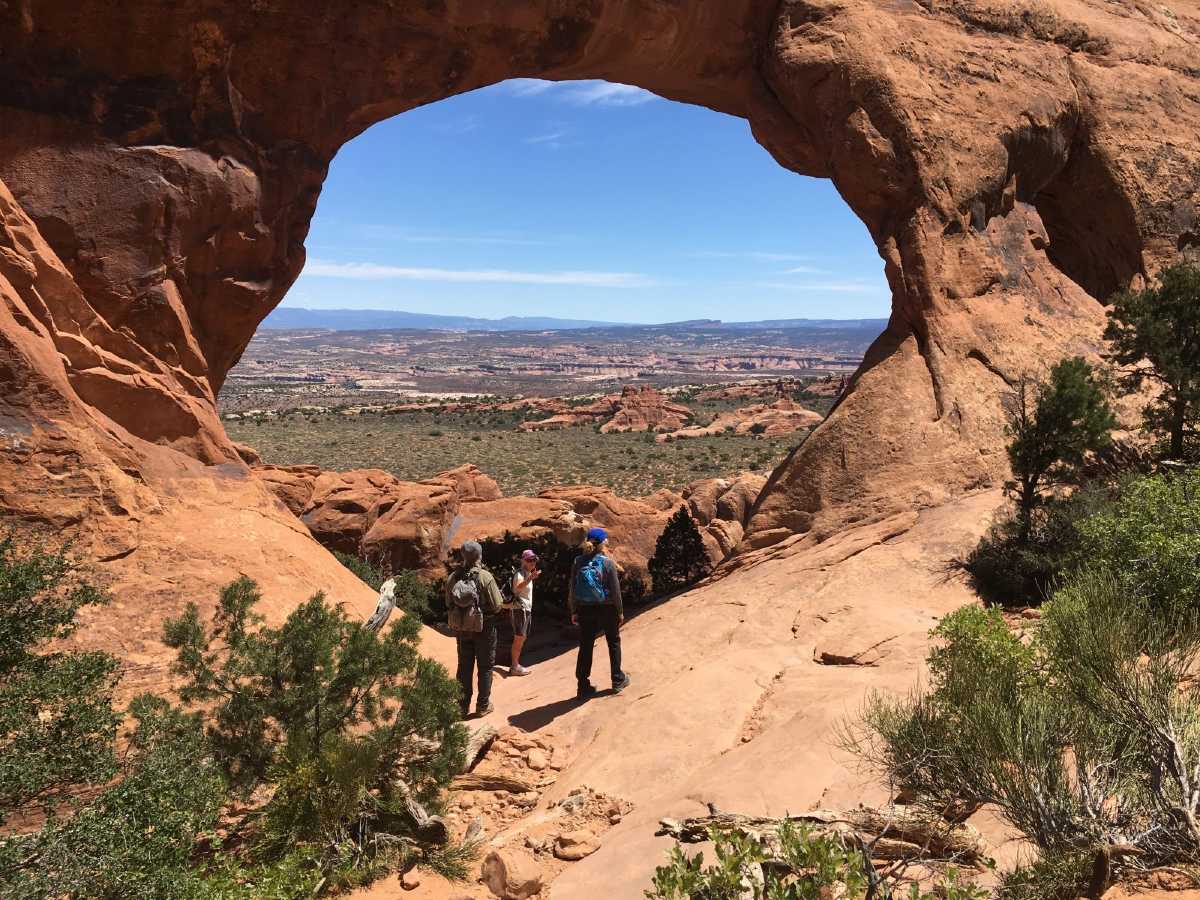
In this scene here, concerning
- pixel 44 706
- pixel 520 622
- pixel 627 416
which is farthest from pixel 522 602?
pixel 627 416

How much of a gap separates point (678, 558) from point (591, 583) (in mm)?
9605

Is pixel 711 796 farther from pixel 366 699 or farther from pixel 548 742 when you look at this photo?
pixel 366 699

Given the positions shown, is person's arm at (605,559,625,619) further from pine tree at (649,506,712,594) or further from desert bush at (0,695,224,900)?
pine tree at (649,506,712,594)

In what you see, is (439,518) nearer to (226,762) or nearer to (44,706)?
(226,762)

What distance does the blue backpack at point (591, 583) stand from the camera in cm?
740

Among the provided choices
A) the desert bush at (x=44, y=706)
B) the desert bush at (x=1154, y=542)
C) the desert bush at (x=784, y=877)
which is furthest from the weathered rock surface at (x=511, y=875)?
the desert bush at (x=1154, y=542)

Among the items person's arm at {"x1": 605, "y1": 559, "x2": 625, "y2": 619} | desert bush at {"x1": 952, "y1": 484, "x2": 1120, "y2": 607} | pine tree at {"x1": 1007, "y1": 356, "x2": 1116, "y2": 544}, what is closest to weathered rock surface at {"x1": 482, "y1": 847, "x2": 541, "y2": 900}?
person's arm at {"x1": 605, "y1": 559, "x2": 625, "y2": 619}

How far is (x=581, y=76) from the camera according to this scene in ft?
44.6

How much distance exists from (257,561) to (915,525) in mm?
8114

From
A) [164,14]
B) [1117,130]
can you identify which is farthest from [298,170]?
[1117,130]

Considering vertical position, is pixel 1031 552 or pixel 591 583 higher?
pixel 1031 552

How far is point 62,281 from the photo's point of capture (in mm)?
8805

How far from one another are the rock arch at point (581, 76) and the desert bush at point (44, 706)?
9.17ft

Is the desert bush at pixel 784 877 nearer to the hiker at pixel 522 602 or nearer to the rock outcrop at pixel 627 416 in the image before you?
the hiker at pixel 522 602
